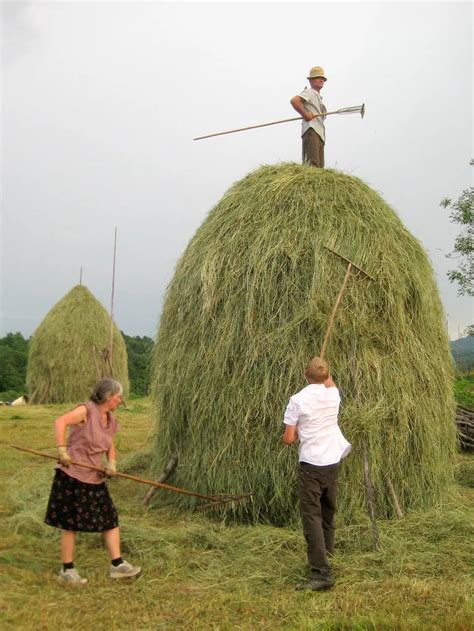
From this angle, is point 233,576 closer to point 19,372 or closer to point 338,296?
point 338,296

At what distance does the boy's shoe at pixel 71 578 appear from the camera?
442cm

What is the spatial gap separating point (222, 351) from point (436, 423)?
217 cm

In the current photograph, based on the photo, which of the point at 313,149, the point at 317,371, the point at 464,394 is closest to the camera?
the point at 317,371

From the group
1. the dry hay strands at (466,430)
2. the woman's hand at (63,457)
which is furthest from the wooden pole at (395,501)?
the dry hay strands at (466,430)

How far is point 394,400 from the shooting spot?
5816 mm

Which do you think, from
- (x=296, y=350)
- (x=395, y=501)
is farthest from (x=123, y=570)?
(x=395, y=501)

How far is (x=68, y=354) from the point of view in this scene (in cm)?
1872

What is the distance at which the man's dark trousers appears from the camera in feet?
14.3

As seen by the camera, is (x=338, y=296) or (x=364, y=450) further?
(x=338, y=296)

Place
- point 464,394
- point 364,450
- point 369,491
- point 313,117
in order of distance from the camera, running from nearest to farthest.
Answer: point 369,491 < point 364,450 < point 313,117 < point 464,394

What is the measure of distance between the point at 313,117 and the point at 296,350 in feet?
9.48

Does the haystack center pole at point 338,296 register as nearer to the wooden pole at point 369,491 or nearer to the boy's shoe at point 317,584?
the wooden pole at point 369,491

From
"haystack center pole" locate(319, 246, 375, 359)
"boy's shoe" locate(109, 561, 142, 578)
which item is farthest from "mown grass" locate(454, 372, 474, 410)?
"boy's shoe" locate(109, 561, 142, 578)

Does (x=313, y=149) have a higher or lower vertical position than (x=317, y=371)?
higher
